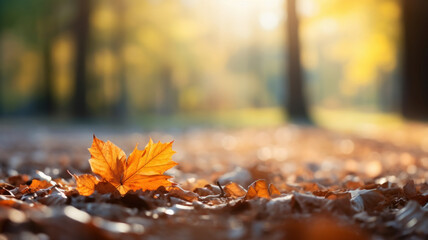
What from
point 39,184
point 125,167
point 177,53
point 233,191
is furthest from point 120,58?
point 125,167

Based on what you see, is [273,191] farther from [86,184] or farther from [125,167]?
[86,184]

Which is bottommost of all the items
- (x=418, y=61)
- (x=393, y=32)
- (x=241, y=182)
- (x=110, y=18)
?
(x=241, y=182)

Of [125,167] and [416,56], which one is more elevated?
[416,56]

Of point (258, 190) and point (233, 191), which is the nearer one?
point (258, 190)

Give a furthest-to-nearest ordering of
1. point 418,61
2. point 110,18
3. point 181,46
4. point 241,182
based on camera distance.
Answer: point 181,46 < point 110,18 < point 418,61 < point 241,182

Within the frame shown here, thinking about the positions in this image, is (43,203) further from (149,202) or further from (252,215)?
(252,215)

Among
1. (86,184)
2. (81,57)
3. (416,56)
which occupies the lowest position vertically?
(86,184)

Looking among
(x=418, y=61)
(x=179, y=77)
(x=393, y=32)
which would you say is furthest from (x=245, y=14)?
(x=418, y=61)
